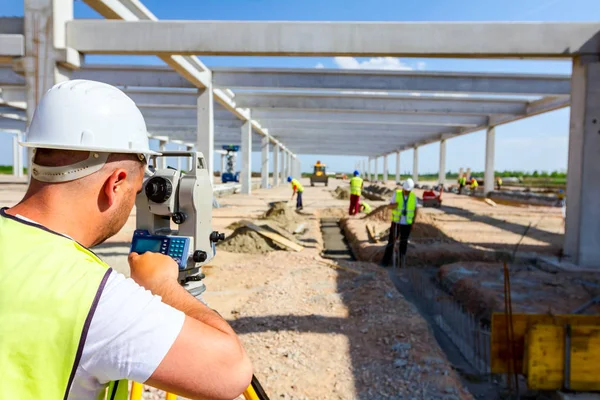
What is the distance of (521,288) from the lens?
605 cm

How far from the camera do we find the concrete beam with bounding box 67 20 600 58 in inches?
269

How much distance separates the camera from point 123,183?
1.00m

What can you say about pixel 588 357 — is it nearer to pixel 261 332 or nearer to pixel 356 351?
pixel 356 351

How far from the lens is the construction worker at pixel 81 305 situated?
75 centimetres

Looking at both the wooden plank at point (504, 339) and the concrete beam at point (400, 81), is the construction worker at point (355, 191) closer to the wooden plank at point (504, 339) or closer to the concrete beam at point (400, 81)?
the concrete beam at point (400, 81)

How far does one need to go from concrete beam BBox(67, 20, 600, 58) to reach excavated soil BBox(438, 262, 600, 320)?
11.5 feet

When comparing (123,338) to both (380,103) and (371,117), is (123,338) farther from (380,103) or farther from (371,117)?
(371,117)

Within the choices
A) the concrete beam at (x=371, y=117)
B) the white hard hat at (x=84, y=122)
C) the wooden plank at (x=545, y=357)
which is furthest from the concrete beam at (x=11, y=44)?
the concrete beam at (x=371, y=117)

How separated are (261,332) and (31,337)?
3.74 meters

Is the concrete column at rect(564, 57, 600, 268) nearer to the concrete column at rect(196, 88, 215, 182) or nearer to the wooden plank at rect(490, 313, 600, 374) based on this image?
the wooden plank at rect(490, 313, 600, 374)

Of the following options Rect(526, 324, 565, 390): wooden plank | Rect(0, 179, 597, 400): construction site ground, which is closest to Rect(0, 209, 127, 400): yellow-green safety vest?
Rect(0, 179, 597, 400): construction site ground

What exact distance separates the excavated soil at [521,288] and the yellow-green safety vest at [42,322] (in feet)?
17.8

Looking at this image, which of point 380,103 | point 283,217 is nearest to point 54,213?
point 283,217

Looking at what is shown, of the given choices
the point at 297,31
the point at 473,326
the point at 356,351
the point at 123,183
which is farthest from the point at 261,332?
the point at 297,31
